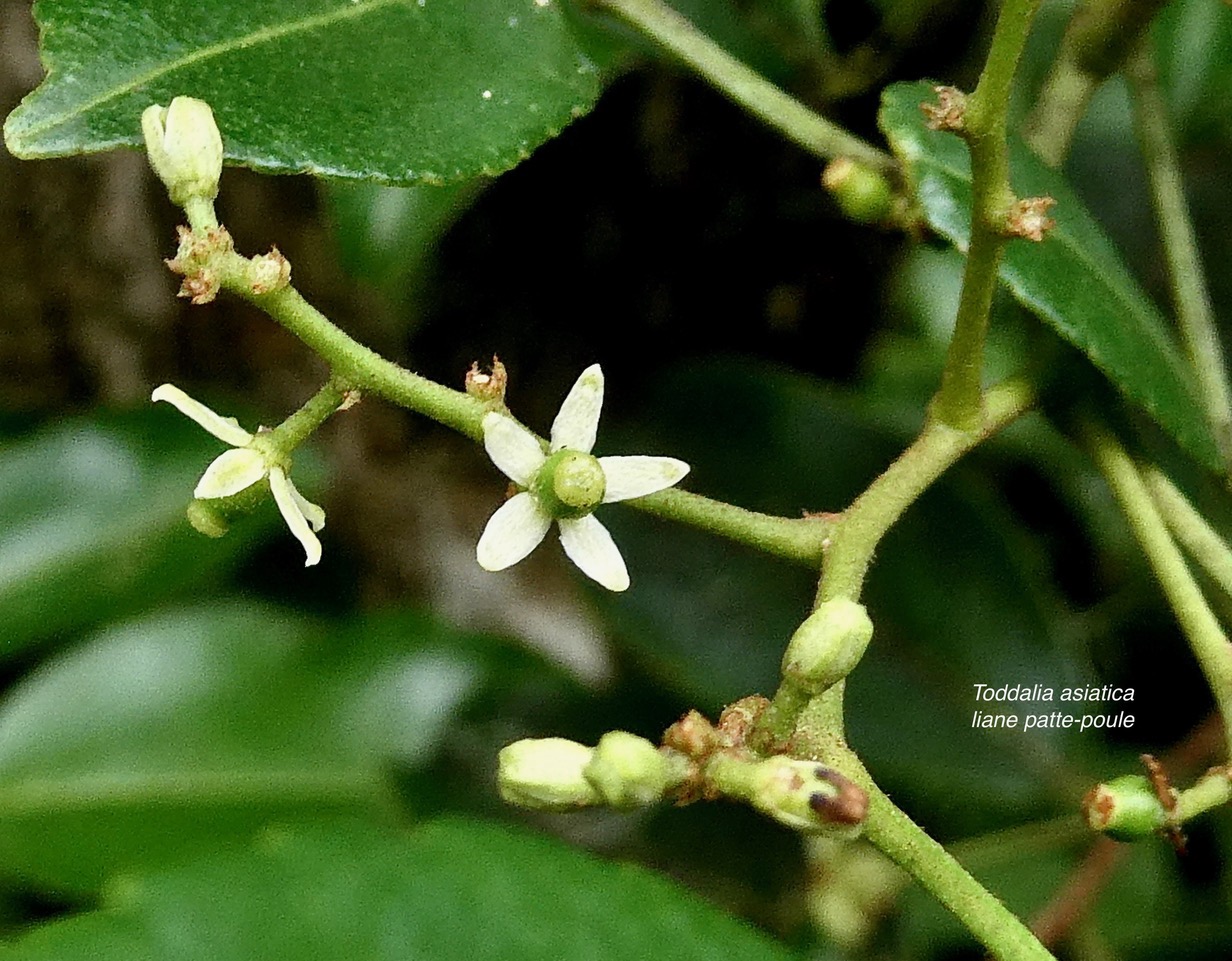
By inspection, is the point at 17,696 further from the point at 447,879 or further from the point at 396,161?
the point at 396,161

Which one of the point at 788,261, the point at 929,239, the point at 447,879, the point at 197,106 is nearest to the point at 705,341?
the point at 788,261

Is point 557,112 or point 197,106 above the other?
point 557,112

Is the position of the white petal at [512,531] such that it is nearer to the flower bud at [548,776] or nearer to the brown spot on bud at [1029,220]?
the flower bud at [548,776]

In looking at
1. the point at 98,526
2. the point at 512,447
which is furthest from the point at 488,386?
the point at 98,526

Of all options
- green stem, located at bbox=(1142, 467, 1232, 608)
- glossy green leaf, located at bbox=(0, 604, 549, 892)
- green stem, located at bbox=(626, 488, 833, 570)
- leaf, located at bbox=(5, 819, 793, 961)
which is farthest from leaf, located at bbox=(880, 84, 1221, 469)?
glossy green leaf, located at bbox=(0, 604, 549, 892)

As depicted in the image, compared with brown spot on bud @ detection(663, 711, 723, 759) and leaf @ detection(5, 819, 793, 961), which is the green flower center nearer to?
brown spot on bud @ detection(663, 711, 723, 759)

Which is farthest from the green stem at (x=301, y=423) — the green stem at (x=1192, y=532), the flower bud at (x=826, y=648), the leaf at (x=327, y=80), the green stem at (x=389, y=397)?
the green stem at (x=1192, y=532)
